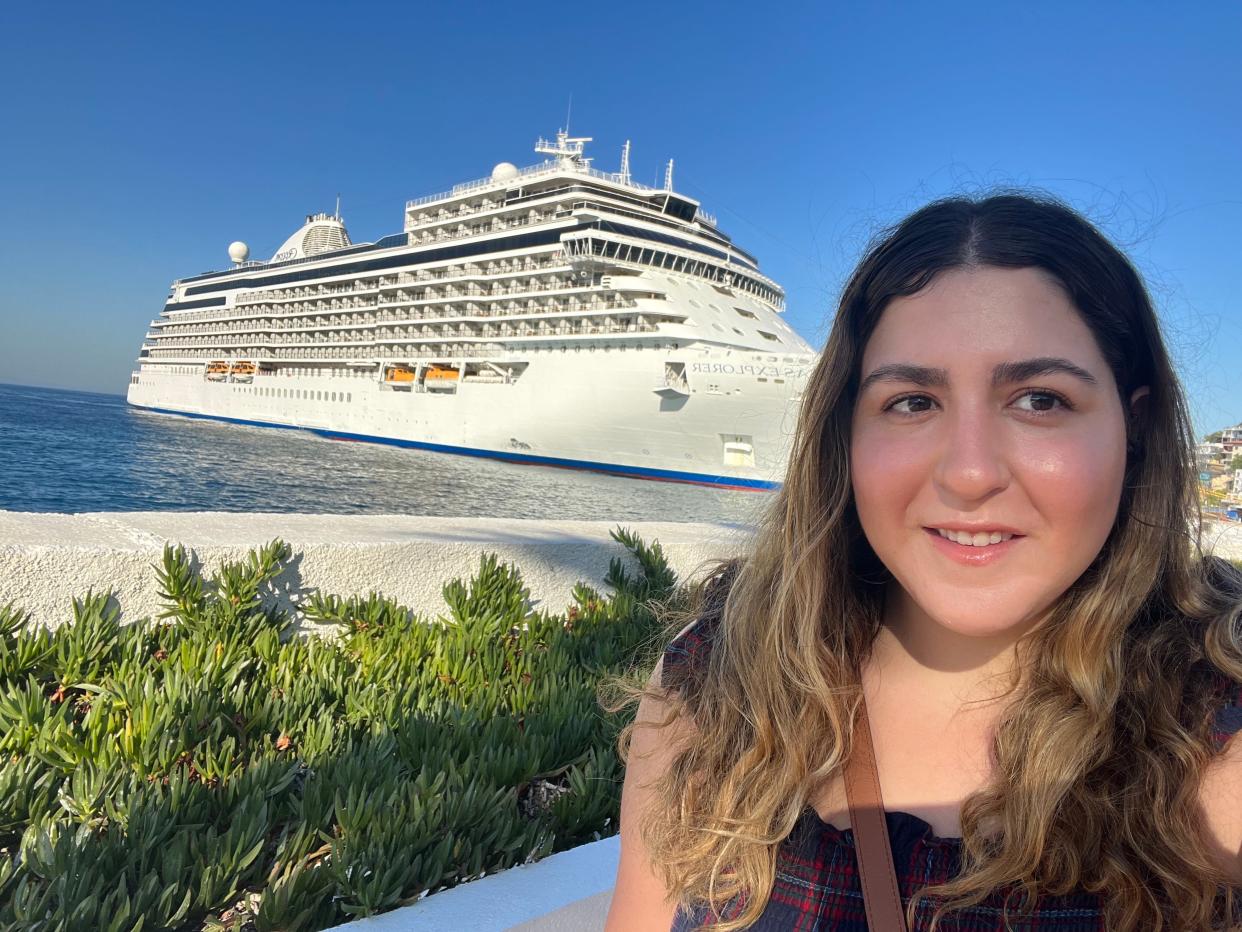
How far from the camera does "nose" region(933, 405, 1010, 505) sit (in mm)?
1059

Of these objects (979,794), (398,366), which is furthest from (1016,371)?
(398,366)

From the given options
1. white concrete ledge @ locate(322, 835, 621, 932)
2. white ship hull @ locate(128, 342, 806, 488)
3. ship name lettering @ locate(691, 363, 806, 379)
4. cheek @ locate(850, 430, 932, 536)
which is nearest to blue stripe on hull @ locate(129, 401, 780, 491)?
white ship hull @ locate(128, 342, 806, 488)

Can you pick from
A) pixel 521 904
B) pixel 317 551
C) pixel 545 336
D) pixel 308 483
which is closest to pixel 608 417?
pixel 545 336

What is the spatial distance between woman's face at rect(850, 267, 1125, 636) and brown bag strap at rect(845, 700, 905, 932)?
0.78 feet

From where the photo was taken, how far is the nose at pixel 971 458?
41.7 inches

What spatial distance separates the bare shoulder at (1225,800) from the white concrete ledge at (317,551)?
1.33 metres

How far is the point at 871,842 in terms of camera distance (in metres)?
1.05

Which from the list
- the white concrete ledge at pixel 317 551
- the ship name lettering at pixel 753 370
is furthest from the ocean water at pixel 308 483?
the white concrete ledge at pixel 317 551

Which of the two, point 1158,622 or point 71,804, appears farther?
point 71,804

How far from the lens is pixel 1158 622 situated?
1.15 metres

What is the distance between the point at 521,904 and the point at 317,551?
7.36ft

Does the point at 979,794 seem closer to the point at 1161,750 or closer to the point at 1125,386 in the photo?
the point at 1161,750

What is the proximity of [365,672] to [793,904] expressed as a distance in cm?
236

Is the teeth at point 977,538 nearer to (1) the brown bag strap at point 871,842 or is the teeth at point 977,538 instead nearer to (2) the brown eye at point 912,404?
(2) the brown eye at point 912,404
